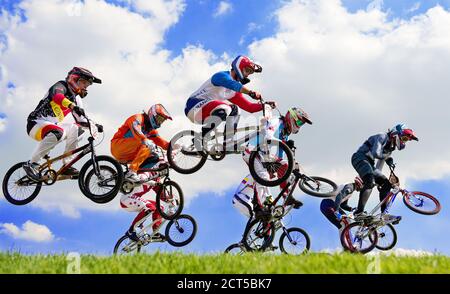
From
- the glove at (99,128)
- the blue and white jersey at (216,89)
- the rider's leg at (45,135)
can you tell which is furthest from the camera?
the rider's leg at (45,135)

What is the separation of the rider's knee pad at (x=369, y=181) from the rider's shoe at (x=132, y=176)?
529cm

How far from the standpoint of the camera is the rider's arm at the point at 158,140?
12.6 meters

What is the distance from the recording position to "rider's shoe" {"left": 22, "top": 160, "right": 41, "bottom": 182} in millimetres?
11617

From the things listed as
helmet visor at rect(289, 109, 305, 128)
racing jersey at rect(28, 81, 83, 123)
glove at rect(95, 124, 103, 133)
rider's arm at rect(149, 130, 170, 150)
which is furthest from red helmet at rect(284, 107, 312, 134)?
racing jersey at rect(28, 81, 83, 123)

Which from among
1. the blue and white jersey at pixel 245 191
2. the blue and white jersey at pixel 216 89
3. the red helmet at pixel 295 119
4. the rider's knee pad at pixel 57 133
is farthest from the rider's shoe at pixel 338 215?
the rider's knee pad at pixel 57 133

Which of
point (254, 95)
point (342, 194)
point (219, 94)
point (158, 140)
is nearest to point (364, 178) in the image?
point (342, 194)

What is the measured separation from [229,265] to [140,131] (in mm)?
6000

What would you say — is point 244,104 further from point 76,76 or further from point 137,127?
point 76,76

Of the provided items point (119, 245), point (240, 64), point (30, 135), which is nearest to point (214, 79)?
point (240, 64)

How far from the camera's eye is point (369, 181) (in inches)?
476

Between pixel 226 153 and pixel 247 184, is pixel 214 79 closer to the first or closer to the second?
pixel 226 153

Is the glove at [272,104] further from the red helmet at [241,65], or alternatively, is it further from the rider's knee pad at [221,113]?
the rider's knee pad at [221,113]

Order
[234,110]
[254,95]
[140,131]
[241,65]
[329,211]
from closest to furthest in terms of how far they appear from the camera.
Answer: [254,95] → [241,65] → [234,110] → [140,131] → [329,211]

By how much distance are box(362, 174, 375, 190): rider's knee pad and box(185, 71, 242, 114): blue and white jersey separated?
386cm
